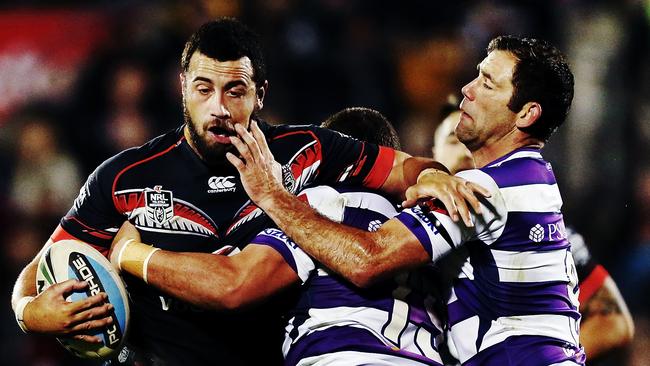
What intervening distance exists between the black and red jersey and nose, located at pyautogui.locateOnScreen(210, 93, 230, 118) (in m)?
0.27

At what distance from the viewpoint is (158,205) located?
4.36 m

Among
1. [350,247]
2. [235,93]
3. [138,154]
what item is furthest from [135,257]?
[350,247]

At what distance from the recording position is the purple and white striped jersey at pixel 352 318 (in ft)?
12.6

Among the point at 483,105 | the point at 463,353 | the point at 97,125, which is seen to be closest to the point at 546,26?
the point at 97,125

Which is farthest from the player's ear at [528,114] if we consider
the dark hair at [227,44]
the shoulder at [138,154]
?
the shoulder at [138,154]

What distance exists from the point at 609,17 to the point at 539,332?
19.2ft

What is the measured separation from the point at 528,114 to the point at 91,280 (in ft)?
6.56

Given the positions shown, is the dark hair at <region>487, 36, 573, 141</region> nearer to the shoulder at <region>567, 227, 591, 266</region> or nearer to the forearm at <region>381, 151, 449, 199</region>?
the forearm at <region>381, 151, 449, 199</region>

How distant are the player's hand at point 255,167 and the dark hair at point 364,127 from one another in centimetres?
81

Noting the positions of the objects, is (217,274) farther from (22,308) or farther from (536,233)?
(536,233)

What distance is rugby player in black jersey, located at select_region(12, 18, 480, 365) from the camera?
433 cm

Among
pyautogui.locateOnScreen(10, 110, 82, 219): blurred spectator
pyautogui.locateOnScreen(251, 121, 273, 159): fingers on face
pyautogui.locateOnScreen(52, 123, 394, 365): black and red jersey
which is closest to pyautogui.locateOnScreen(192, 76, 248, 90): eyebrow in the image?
pyautogui.locateOnScreen(251, 121, 273, 159): fingers on face

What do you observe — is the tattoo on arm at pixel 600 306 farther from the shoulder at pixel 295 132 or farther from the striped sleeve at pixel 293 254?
the striped sleeve at pixel 293 254

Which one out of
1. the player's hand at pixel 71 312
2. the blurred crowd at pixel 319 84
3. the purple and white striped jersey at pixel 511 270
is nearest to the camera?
the purple and white striped jersey at pixel 511 270
